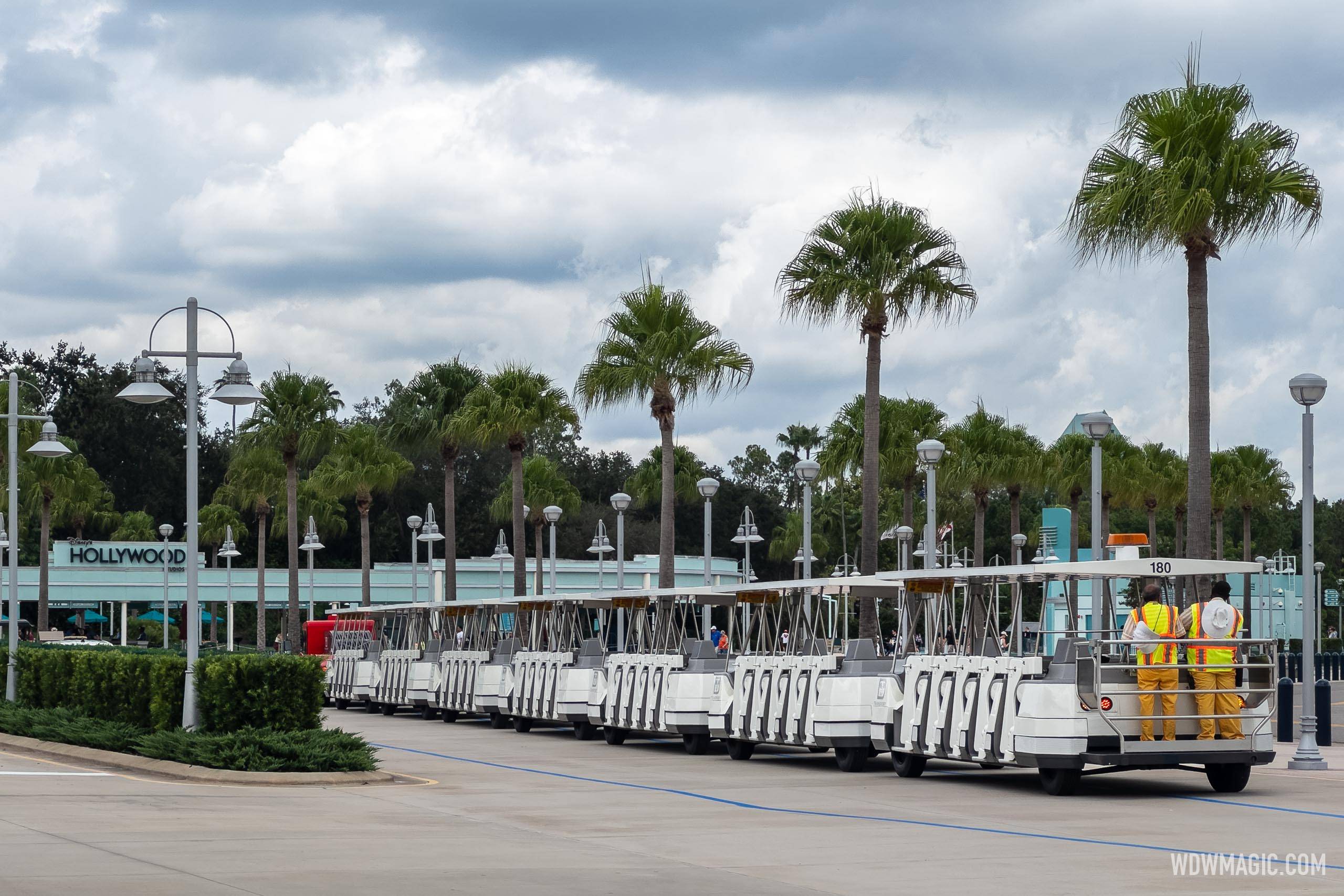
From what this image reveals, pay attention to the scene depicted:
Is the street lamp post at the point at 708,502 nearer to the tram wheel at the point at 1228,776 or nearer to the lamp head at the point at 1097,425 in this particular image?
the lamp head at the point at 1097,425

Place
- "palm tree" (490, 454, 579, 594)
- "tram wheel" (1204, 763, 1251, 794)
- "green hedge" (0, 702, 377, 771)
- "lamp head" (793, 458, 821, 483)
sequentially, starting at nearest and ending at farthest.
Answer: "tram wheel" (1204, 763, 1251, 794)
"green hedge" (0, 702, 377, 771)
"lamp head" (793, 458, 821, 483)
"palm tree" (490, 454, 579, 594)

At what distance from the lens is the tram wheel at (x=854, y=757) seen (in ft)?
67.3

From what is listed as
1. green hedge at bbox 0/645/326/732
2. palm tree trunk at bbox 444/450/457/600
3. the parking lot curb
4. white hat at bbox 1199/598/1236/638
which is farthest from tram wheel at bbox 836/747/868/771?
palm tree trunk at bbox 444/450/457/600

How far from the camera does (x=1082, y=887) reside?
10547mm

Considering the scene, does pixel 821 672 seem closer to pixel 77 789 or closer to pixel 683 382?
pixel 77 789

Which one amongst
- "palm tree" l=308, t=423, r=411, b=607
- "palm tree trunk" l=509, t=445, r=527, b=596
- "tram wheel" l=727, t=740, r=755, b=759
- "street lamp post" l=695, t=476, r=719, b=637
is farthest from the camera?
"palm tree" l=308, t=423, r=411, b=607

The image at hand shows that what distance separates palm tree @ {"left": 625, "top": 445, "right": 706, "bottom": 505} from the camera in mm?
75375

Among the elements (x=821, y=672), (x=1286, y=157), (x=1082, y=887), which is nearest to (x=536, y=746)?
(x=821, y=672)

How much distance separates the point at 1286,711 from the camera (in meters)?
24.0

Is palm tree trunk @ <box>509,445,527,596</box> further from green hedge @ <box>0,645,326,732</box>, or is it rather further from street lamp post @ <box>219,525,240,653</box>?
street lamp post @ <box>219,525,240,653</box>

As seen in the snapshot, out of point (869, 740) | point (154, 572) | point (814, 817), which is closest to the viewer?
point (814, 817)

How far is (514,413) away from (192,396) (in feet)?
84.3

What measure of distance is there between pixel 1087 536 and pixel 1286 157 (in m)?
80.9

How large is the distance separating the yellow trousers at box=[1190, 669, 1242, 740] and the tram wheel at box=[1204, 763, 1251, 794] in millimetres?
402
